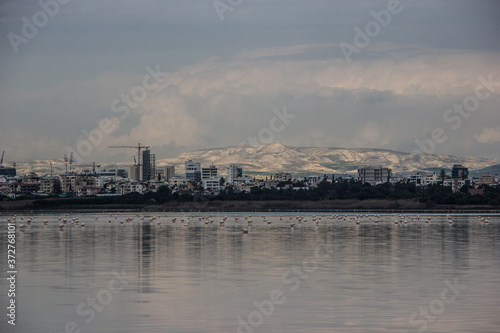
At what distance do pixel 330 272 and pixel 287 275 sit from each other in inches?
95.5

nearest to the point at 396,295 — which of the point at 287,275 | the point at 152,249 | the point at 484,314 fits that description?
the point at 484,314

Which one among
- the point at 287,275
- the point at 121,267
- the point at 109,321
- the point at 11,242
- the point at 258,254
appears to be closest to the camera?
the point at 109,321

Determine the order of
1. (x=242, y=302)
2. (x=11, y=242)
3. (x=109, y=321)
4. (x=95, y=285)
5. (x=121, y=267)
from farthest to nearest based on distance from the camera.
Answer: (x=11, y=242) → (x=121, y=267) → (x=95, y=285) → (x=242, y=302) → (x=109, y=321)

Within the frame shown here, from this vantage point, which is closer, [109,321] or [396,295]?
[109,321]

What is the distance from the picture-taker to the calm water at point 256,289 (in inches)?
961

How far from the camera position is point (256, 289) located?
31.9m

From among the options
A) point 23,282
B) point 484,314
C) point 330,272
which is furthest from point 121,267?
point 484,314

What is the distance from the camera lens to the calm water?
80.1ft

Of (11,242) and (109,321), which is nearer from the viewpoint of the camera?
(109,321)

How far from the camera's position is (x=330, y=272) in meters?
38.0

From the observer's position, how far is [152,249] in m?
53.8

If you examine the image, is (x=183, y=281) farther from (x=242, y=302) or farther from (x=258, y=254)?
(x=258, y=254)

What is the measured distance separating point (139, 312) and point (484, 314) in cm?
1135

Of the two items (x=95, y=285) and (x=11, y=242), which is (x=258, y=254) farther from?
(x=11, y=242)
